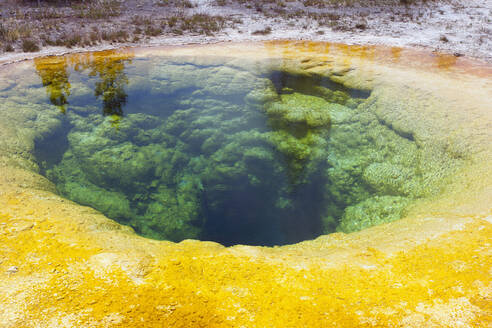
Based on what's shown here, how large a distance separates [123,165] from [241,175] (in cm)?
159

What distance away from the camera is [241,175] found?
4.06 metres

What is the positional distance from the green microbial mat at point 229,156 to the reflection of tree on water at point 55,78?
0.03m

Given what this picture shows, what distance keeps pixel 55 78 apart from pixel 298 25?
6.51 metres

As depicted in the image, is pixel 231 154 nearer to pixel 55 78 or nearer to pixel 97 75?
pixel 97 75

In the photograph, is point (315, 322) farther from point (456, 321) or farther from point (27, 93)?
point (27, 93)

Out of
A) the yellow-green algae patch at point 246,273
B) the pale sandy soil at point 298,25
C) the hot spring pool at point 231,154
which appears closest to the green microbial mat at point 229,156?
the hot spring pool at point 231,154

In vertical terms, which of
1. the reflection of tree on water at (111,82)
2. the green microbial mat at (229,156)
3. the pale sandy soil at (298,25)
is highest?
the pale sandy soil at (298,25)

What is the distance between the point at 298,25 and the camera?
8359 millimetres

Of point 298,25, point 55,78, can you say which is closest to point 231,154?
point 55,78

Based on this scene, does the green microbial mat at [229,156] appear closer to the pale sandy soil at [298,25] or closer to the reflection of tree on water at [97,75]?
the reflection of tree on water at [97,75]

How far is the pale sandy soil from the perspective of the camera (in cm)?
657

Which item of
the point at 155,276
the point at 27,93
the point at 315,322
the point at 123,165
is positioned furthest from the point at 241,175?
the point at 27,93

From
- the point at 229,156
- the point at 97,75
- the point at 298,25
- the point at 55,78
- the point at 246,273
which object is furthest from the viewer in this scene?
the point at 298,25

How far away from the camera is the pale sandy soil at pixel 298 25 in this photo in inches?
259
